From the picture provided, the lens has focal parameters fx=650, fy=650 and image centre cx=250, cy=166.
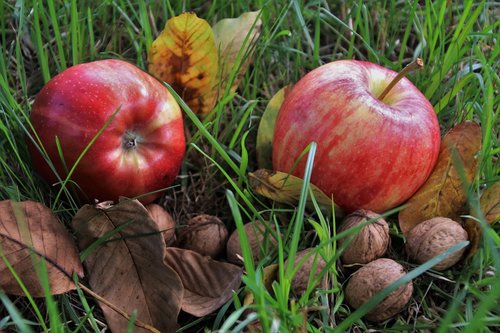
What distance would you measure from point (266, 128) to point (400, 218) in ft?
1.43

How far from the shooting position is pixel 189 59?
68.5 inches

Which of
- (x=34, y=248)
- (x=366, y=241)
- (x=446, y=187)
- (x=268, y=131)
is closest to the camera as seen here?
(x=34, y=248)

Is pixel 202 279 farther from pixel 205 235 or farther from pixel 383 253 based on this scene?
pixel 383 253

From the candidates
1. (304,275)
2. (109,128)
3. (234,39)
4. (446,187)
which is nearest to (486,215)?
(446,187)

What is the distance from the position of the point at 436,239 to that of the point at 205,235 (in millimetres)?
548

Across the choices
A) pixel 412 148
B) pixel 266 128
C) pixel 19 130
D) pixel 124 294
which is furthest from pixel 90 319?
pixel 412 148

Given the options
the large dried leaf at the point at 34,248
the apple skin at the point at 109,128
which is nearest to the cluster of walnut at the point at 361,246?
the apple skin at the point at 109,128

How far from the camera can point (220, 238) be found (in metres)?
1.59

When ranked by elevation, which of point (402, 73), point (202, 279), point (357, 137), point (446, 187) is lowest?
point (202, 279)

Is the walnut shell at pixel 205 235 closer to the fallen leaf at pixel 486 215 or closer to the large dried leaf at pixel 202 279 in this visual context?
the large dried leaf at pixel 202 279

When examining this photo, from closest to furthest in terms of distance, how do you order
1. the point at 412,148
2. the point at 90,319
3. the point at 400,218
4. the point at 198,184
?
the point at 90,319
the point at 412,148
the point at 400,218
the point at 198,184

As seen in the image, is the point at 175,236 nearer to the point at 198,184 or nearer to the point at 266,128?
the point at 198,184

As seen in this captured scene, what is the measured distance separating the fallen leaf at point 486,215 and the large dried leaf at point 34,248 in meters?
0.91

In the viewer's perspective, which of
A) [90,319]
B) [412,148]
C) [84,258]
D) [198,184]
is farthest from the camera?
[198,184]
